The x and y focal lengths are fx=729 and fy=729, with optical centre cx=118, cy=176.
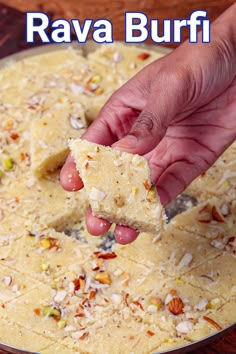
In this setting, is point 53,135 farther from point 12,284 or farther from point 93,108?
point 12,284

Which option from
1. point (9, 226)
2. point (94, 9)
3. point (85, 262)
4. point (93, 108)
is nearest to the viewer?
point (85, 262)

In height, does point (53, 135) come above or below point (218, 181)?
above

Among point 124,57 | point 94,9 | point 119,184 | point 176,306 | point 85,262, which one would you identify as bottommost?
point 176,306

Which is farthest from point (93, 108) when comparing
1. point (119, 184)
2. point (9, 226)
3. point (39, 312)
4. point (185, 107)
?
point (39, 312)

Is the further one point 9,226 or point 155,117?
point 9,226

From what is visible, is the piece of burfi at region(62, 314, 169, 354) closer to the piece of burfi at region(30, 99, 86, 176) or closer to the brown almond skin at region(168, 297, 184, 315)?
the brown almond skin at region(168, 297, 184, 315)

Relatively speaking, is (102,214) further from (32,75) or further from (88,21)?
(88,21)

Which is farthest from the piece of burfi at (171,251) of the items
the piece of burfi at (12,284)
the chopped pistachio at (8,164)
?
the chopped pistachio at (8,164)

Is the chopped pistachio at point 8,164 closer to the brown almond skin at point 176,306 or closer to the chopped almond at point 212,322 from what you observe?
the brown almond skin at point 176,306
